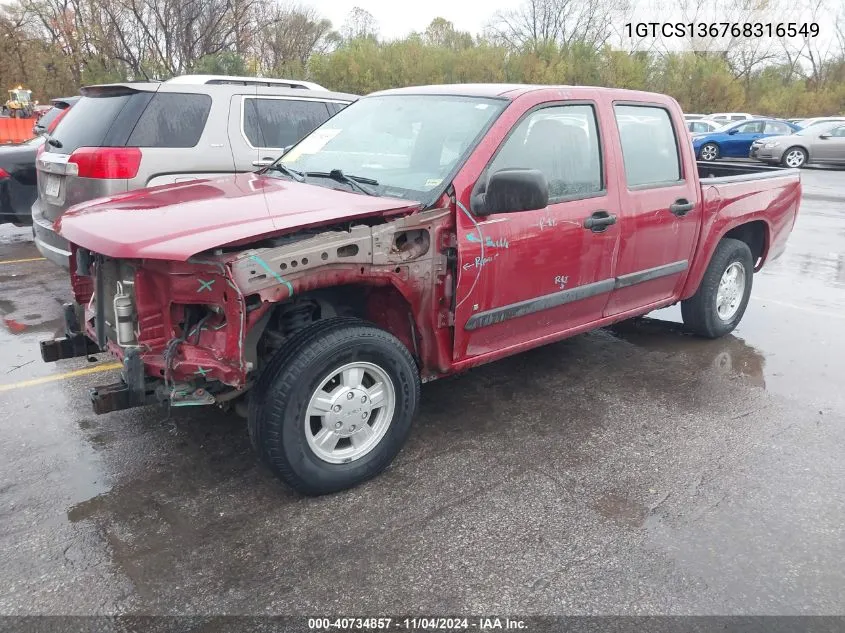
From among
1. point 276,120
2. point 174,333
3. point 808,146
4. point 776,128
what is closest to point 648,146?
point 174,333

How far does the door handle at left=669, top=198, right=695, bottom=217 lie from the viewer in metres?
4.54

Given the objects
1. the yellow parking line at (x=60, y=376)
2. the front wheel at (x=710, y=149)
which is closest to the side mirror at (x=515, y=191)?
the yellow parking line at (x=60, y=376)

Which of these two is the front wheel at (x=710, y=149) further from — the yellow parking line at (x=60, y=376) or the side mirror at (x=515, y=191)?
the yellow parking line at (x=60, y=376)

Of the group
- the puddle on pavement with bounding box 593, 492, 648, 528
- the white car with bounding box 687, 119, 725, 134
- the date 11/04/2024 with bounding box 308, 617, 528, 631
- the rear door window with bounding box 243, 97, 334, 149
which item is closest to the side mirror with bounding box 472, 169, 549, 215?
the puddle on pavement with bounding box 593, 492, 648, 528

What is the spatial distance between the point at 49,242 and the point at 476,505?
434 cm

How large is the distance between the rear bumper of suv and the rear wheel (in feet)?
69.5

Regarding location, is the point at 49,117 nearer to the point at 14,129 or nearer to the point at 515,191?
the point at 515,191

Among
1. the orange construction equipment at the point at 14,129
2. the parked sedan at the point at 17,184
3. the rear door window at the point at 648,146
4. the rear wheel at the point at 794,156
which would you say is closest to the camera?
the rear door window at the point at 648,146

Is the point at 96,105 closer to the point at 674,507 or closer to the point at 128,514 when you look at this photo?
the point at 128,514

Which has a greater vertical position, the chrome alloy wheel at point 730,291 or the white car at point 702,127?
the white car at point 702,127

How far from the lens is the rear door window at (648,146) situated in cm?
433

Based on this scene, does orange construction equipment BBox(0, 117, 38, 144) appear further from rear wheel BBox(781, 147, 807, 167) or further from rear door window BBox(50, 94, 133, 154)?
rear wheel BBox(781, 147, 807, 167)

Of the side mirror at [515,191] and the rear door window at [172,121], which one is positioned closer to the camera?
the side mirror at [515,191]

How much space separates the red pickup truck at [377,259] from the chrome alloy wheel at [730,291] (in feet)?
2.96
